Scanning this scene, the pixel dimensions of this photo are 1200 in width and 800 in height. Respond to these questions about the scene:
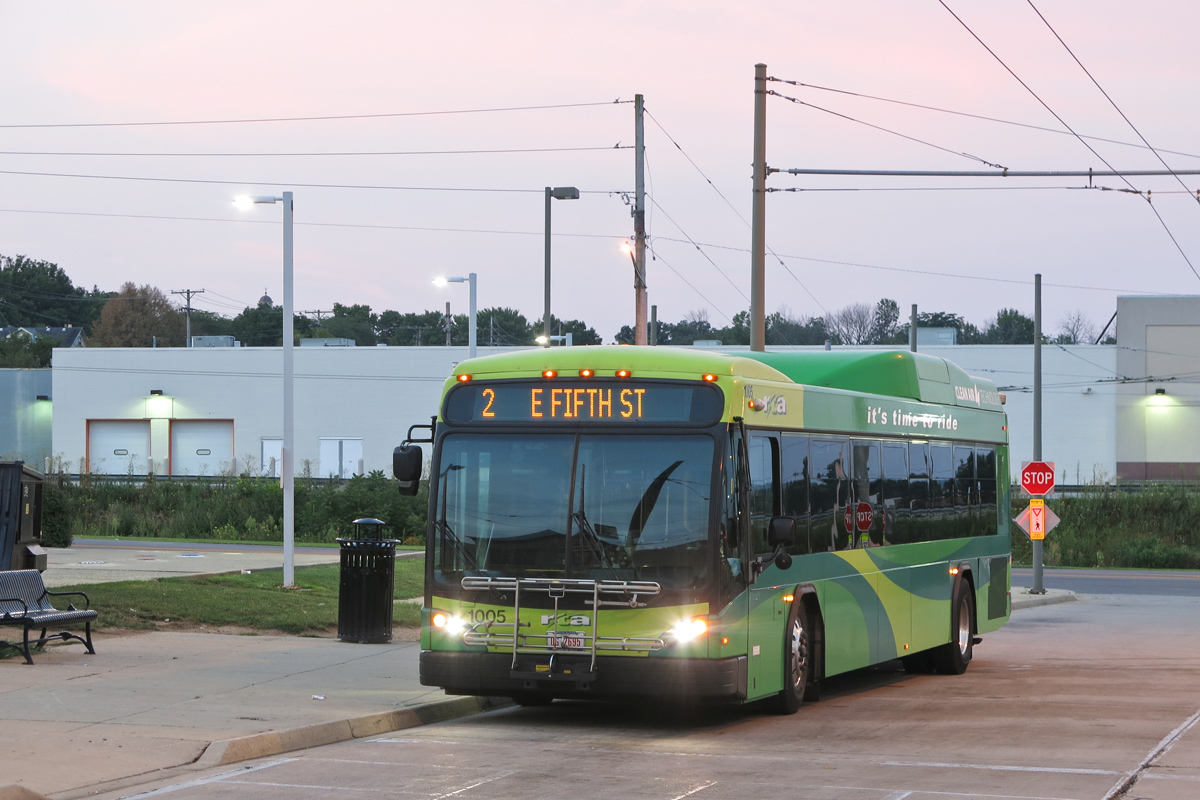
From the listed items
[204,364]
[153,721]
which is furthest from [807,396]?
[204,364]

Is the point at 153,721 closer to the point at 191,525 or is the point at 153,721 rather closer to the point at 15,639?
the point at 15,639

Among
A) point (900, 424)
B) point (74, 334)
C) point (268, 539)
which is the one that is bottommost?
point (268, 539)

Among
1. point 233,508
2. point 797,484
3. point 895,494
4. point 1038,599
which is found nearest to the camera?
point 797,484

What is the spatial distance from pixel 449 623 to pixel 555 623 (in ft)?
3.07

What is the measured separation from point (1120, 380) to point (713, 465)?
55603 mm

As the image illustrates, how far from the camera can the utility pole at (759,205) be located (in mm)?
22625

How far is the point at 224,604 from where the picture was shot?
19.2 metres

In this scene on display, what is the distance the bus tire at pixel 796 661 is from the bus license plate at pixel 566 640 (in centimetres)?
214

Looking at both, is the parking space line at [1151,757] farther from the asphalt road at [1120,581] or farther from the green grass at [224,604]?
the asphalt road at [1120,581]

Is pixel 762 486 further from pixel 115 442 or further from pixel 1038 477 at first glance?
pixel 115 442

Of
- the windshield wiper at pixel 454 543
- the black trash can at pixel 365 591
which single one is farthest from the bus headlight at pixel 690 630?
the black trash can at pixel 365 591

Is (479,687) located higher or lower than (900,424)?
lower

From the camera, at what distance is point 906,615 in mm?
15992

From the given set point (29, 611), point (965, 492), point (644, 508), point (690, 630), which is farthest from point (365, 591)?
point (965, 492)
